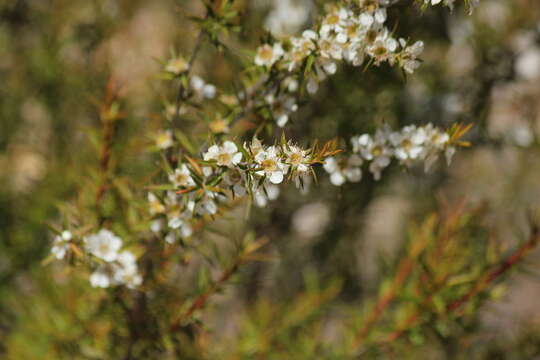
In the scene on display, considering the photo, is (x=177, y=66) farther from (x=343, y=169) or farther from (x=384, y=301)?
(x=384, y=301)

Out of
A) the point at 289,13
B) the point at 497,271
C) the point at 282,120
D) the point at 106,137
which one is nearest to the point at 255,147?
the point at 282,120

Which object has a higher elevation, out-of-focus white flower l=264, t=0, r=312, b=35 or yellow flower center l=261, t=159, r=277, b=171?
out-of-focus white flower l=264, t=0, r=312, b=35

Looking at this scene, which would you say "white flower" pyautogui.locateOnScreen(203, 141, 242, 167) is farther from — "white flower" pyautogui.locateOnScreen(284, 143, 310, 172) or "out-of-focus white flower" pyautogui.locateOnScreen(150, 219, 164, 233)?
"out-of-focus white flower" pyautogui.locateOnScreen(150, 219, 164, 233)

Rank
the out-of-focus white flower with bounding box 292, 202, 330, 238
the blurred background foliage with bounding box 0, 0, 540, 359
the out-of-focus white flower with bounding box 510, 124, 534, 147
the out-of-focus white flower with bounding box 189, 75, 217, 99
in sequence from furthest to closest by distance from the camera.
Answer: the out-of-focus white flower with bounding box 292, 202, 330, 238, the out-of-focus white flower with bounding box 510, 124, 534, 147, the blurred background foliage with bounding box 0, 0, 540, 359, the out-of-focus white flower with bounding box 189, 75, 217, 99

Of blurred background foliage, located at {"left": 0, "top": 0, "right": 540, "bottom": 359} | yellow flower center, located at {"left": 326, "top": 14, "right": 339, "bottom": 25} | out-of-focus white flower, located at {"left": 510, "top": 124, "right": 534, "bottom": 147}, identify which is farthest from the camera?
out-of-focus white flower, located at {"left": 510, "top": 124, "right": 534, "bottom": 147}

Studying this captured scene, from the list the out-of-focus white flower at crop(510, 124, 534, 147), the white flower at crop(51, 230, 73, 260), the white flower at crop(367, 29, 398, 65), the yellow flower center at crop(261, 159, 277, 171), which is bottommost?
the yellow flower center at crop(261, 159, 277, 171)

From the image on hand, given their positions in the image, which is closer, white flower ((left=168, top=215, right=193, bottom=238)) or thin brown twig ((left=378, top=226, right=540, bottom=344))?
white flower ((left=168, top=215, right=193, bottom=238))

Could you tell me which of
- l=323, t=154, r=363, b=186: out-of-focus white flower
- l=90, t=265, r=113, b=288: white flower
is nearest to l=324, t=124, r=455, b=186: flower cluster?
l=323, t=154, r=363, b=186: out-of-focus white flower
